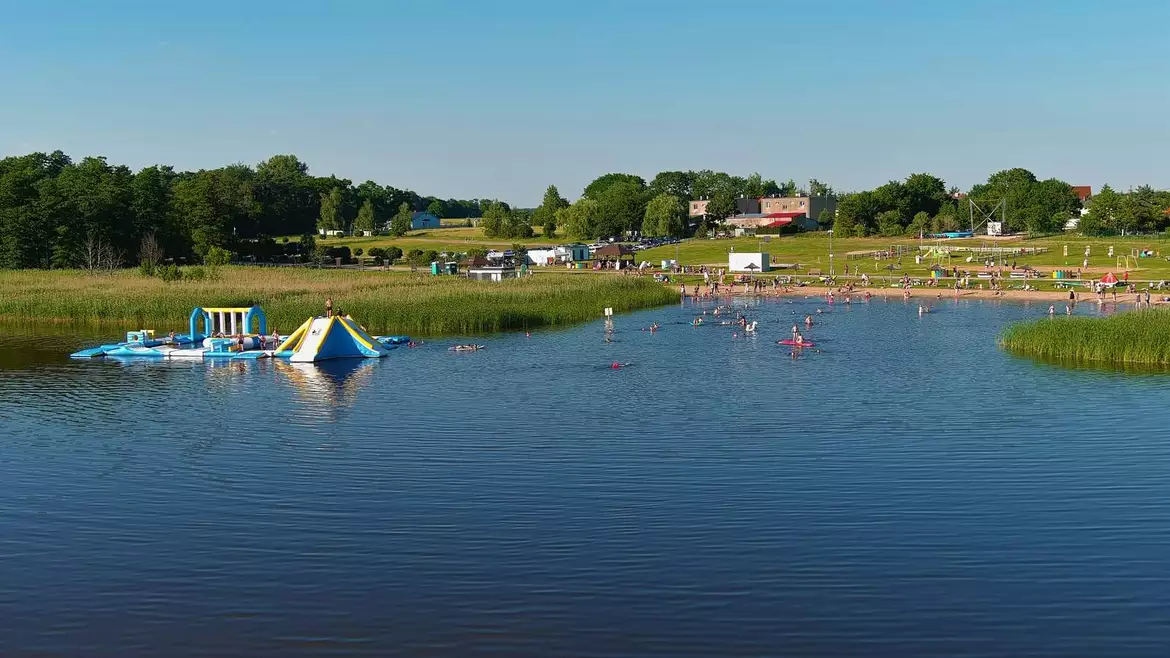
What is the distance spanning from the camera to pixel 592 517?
2603cm

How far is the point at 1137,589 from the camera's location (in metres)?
21.0

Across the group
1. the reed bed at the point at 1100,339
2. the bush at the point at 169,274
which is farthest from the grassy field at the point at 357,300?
the reed bed at the point at 1100,339

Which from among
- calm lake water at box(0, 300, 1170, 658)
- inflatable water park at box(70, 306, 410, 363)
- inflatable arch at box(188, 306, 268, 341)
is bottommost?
calm lake water at box(0, 300, 1170, 658)

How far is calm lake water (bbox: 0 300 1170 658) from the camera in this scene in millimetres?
19531

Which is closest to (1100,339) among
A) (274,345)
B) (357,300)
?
(274,345)

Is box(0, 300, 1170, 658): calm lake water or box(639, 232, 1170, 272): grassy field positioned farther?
box(639, 232, 1170, 272): grassy field

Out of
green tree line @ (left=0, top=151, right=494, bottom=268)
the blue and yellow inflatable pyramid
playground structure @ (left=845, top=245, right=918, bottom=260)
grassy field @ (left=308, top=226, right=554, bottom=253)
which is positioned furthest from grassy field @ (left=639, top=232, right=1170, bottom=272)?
the blue and yellow inflatable pyramid

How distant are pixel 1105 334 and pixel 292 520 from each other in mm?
38754

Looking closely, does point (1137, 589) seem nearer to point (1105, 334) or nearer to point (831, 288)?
point (1105, 334)

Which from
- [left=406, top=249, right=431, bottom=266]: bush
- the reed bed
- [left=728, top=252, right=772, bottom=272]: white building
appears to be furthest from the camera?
[left=406, top=249, right=431, bottom=266]: bush

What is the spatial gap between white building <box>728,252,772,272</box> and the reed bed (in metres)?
57.0

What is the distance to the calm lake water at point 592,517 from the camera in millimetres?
19531

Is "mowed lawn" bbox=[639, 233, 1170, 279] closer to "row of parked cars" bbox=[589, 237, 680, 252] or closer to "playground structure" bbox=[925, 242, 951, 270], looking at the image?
"playground structure" bbox=[925, 242, 951, 270]

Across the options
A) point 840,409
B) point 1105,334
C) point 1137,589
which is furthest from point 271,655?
point 1105,334
